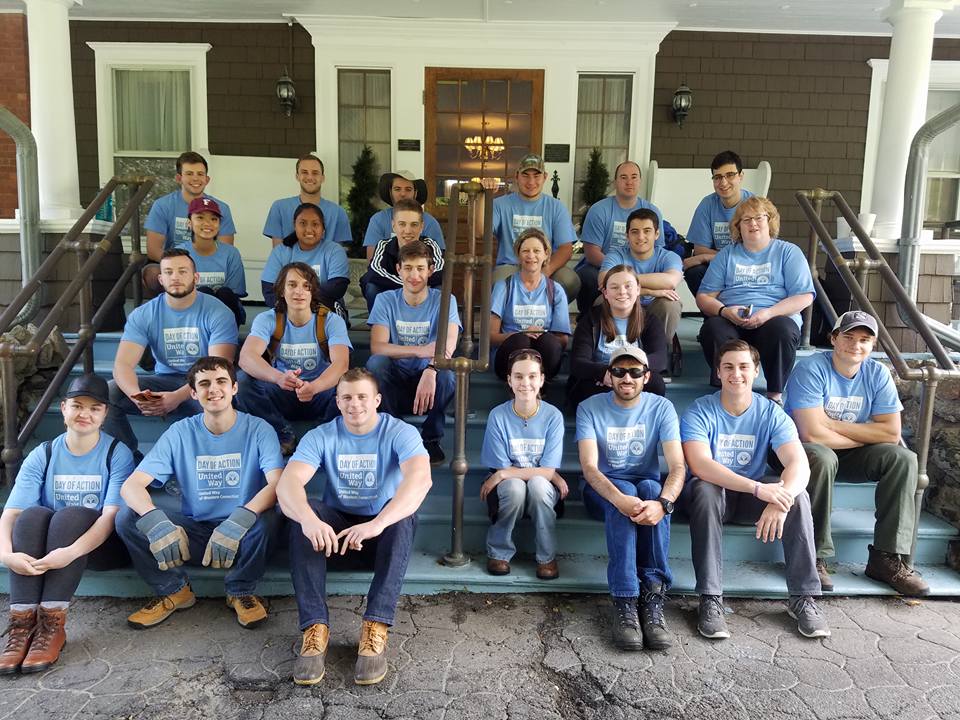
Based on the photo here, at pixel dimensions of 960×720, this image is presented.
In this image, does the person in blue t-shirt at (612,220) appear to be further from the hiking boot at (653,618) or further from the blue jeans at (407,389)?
the hiking boot at (653,618)

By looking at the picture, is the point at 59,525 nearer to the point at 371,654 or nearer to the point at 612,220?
the point at 371,654

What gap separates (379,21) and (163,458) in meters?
5.04

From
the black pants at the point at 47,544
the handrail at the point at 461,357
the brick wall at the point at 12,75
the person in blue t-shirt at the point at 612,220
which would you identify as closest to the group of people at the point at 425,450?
the black pants at the point at 47,544

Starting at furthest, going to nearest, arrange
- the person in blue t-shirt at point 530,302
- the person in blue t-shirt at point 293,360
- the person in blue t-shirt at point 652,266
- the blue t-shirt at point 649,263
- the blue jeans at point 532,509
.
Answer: the blue t-shirt at point 649,263, the person in blue t-shirt at point 652,266, the person in blue t-shirt at point 530,302, the person in blue t-shirt at point 293,360, the blue jeans at point 532,509

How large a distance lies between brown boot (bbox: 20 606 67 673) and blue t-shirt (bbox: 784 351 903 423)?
305 cm

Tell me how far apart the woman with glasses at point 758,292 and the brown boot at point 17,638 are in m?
3.17

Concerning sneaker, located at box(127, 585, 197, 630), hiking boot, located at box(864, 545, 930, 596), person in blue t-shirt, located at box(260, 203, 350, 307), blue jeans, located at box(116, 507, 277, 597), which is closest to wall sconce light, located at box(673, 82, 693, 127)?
person in blue t-shirt, located at box(260, 203, 350, 307)

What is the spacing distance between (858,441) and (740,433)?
60 centimetres

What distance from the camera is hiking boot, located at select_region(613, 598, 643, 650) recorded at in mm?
2598

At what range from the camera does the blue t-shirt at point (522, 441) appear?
304 centimetres

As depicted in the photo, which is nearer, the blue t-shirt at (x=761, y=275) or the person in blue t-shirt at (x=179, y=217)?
the blue t-shirt at (x=761, y=275)

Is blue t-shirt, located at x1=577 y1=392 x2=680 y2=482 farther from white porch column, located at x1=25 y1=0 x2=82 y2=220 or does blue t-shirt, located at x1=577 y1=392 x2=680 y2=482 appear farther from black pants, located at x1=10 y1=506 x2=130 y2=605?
white porch column, located at x1=25 y1=0 x2=82 y2=220

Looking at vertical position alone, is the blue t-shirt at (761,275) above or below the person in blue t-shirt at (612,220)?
below

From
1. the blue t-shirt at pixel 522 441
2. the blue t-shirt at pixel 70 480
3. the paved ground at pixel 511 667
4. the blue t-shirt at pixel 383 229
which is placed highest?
the blue t-shirt at pixel 383 229
